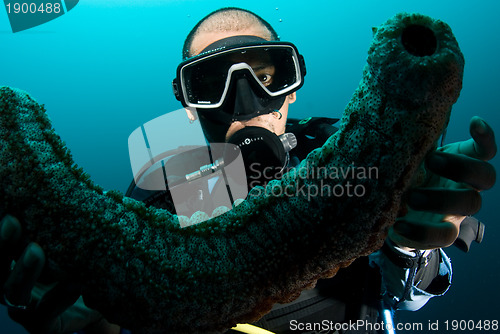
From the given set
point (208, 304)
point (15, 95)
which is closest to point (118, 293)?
point (208, 304)

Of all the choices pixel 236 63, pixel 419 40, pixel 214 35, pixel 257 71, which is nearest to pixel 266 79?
pixel 257 71

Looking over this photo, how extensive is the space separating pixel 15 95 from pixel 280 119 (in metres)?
2.05

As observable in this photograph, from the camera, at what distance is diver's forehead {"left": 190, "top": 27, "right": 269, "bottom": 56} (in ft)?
10.0

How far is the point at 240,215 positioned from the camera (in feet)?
3.28

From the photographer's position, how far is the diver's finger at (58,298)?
3.26ft

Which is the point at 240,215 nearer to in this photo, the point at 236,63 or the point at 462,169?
the point at 462,169

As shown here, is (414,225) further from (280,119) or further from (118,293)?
(280,119)

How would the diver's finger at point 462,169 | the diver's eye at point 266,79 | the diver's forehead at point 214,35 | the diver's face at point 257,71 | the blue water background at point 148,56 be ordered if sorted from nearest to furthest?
1. the diver's finger at point 462,169
2. the diver's face at point 257,71
3. the diver's eye at point 266,79
4. the diver's forehead at point 214,35
5. the blue water background at point 148,56

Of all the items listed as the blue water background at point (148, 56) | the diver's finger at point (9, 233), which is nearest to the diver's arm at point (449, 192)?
the diver's finger at point (9, 233)

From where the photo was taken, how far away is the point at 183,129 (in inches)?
144

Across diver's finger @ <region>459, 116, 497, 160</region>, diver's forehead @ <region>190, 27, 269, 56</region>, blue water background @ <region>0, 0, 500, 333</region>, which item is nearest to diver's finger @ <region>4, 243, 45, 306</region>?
diver's finger @ <region>459, 116, 497, 160</region>

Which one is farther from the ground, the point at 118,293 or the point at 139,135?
the point at 139,135

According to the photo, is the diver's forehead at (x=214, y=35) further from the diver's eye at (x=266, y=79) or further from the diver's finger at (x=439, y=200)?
the diver's finger at (x=439, y=200)

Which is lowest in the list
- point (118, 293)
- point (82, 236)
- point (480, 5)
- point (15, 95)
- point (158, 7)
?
point (118, 293)
